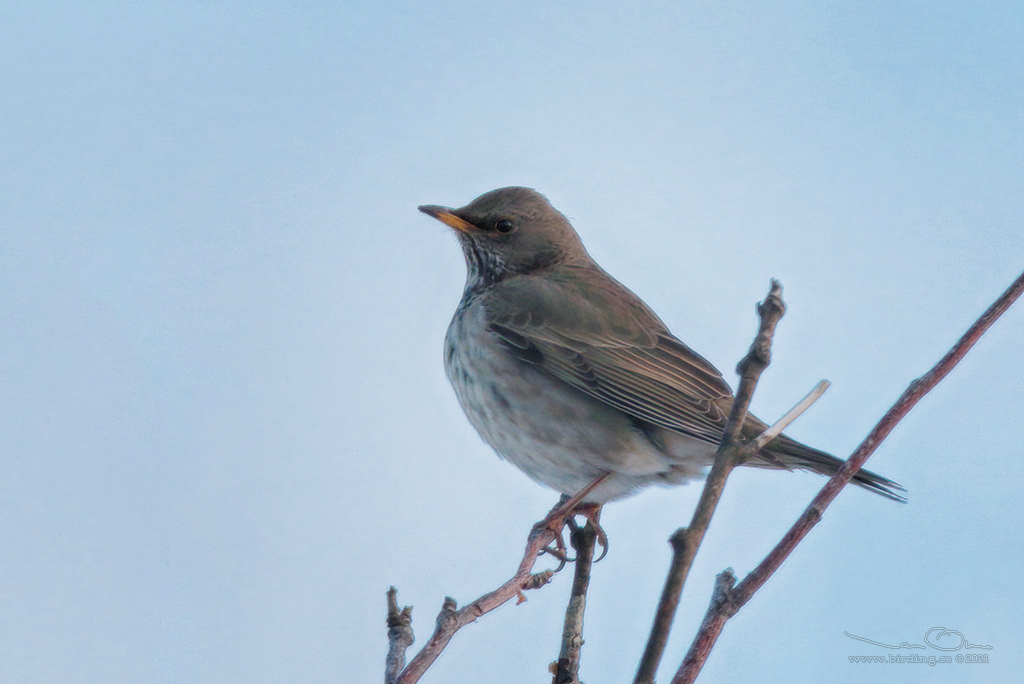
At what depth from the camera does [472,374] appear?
5562 millimetres

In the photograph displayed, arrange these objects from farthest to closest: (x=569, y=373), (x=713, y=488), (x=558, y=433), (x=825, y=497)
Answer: (x=569, y=373) < (x=558, y=433) < (x=825, y=497) < (x=713, y=488)

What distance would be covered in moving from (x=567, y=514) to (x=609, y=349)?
1084 mm

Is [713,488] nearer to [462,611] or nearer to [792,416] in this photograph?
[792,416]

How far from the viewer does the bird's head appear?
623 cm

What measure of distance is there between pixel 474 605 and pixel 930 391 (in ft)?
4.14

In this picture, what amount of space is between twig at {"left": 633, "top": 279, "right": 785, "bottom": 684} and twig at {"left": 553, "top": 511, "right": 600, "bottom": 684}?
0.67m

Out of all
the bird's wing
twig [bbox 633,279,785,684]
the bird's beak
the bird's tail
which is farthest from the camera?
the bird's beak

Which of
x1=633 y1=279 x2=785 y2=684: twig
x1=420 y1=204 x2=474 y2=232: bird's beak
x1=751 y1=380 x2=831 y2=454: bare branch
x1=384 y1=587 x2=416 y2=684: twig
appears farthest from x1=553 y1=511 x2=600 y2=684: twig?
x1=420 y1=204 x2=474 y2=232: bird's beak

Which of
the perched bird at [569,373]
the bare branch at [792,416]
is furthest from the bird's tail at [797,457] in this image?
the bare branch at [792,416]

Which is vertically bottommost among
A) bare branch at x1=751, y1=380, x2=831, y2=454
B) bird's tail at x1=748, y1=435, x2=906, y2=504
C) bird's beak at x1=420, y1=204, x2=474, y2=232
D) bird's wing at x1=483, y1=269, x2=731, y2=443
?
bare branch at x1=751, y1=380, x2=831, y2=454

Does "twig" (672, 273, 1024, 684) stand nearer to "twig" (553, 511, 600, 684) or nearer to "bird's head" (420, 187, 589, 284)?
"twig" (553, 511, 600, 684)

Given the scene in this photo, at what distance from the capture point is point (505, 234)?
6293 millimetres

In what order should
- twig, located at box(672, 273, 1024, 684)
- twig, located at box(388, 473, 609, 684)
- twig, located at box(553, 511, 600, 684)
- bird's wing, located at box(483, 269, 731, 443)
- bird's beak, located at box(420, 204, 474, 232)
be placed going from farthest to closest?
bird's beak, located at box(420, 204, 474, 232) < bird's wing, located at box(483, 269, 731, 443) < twig, located at box(553, 511, 600, 684) < twig, located at box(388, 473, 609, 684) < twig, located at box(672, 273, 1024, 684)

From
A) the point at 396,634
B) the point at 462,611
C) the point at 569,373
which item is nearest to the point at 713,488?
the point at 462,611
